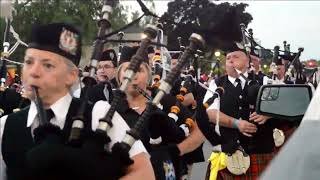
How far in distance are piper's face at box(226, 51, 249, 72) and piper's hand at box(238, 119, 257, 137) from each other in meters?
0.61

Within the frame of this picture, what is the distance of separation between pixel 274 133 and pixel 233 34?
312cm

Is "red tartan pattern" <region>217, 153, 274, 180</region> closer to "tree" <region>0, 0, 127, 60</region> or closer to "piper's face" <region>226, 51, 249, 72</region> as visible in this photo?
"piper's face" <region>226, 51, 249, 72</region>

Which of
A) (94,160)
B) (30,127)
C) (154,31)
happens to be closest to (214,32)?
(154,31)

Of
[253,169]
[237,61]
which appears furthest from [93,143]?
[237,61]

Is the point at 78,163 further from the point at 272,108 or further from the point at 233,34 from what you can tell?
the point at 272,108

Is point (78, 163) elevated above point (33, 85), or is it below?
below

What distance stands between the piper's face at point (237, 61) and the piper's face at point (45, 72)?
3.10 m

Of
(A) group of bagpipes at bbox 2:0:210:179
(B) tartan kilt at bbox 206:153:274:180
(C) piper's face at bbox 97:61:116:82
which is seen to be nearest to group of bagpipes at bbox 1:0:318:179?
(A) group of bagpipes at bbox 2:0:210:179

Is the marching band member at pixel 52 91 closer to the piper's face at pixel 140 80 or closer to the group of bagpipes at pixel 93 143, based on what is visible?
the group of bagpipes at pixel 93 143

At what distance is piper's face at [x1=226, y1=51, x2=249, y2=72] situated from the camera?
5.50 meters

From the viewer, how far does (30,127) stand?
105 inches

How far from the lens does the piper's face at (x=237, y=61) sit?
5.50m

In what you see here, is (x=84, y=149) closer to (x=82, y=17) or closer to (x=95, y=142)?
(x=95, y=142)

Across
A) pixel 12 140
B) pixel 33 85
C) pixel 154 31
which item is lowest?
pixel 12 140
